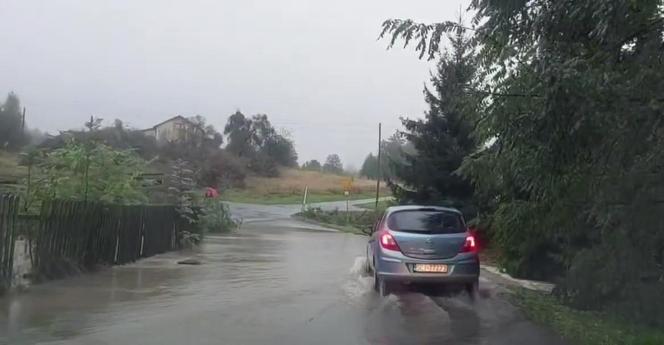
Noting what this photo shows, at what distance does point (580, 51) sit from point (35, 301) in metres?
8.28

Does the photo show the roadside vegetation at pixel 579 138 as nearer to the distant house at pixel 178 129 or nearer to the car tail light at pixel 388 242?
the car tail light at pixel 388 242

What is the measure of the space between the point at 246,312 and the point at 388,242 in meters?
2.72

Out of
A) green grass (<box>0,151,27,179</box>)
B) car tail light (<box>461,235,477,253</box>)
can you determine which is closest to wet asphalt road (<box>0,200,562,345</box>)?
car tail light (<box>461,235,477,253</box>)

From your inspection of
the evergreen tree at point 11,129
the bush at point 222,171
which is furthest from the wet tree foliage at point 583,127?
the bush at point 222,171

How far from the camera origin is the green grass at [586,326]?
811cm

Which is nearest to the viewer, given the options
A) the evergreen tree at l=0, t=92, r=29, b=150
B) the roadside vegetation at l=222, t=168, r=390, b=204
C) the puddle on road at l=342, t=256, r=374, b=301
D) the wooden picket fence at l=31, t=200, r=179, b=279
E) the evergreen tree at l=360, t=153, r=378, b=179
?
the puddle on road at l=342, t=256, r=374, b=301

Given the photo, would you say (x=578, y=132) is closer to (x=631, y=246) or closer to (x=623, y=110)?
(x=623, y=110)

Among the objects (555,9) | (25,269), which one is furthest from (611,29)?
(25,269)

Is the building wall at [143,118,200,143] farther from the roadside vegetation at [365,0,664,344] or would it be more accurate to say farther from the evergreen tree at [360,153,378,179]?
the roadside vegetation at [365,0,664,344]

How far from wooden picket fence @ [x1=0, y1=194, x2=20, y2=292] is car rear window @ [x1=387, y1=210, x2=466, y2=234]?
19.6 feet

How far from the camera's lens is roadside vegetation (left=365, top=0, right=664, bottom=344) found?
7484mm

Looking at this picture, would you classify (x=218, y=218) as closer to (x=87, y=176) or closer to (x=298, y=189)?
(x=87, y=176)

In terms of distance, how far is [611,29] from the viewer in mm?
7246

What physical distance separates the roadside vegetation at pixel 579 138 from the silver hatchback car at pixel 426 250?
2.24ft
